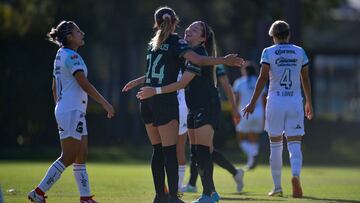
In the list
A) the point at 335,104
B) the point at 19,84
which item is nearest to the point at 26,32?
the point at 19,84

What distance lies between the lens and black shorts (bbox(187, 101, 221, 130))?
1092 centimetres

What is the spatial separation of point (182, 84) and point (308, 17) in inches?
992

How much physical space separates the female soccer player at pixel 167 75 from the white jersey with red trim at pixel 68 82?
0.79 metres

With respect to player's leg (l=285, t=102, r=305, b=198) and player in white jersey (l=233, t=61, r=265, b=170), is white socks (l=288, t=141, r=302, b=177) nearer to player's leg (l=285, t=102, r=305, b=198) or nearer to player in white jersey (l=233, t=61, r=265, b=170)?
player's leg (l=285, t=102, r=305, b=198)

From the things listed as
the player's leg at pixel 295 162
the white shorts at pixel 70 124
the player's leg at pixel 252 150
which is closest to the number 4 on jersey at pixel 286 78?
the player's leg at pixel 295 162

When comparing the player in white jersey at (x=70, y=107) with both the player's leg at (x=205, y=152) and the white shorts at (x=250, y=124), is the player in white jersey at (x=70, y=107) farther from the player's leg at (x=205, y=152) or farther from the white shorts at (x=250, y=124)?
the white shorts at (x=250, y=124)

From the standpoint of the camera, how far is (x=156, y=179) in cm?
1073

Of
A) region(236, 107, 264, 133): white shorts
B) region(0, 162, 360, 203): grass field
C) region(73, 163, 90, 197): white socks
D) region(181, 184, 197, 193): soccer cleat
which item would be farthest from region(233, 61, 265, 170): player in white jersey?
region(73, 163, 90, 197): white socks

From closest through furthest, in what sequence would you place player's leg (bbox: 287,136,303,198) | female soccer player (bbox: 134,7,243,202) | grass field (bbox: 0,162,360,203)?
female soccer player (bbox: 134,7,243,202), grass field (bbox: 0,162,360,203), player's leg (bbox: 287,136,303,198)

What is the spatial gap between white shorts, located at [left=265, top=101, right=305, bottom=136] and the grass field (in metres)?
0.92

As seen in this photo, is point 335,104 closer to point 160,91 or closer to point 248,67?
point 248,67

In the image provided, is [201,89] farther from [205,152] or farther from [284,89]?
[284,89]

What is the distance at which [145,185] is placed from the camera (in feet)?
49.7

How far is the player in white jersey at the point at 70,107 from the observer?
10.6 meters
